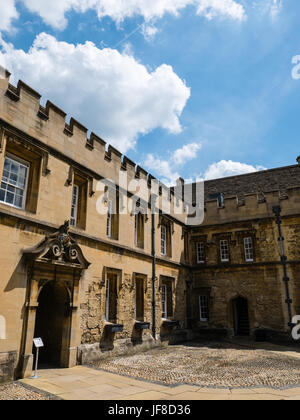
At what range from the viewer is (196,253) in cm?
1962

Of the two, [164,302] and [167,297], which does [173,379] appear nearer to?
[164,302]

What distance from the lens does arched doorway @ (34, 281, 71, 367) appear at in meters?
9.55

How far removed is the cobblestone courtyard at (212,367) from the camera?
776cm

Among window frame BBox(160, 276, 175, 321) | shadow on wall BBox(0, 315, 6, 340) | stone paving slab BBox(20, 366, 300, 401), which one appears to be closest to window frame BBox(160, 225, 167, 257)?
window frame BBox(160, 276, 175, 321)

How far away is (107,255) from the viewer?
11.9 m

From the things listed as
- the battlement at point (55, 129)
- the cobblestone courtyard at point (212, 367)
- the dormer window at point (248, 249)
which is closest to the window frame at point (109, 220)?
the battlement at point (55, 129)

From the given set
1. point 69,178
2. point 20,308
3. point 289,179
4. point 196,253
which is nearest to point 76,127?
point 69,178

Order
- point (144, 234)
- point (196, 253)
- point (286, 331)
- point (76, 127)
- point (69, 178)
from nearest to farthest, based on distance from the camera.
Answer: point (69, 178)
point (76, 127)
point (144, 234)
point (286, 331)
point (196, 253)

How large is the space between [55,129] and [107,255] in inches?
193

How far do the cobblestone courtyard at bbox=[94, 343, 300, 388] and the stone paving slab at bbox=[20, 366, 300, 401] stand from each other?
0.56 meters

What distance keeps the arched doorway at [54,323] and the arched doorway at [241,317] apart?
1110cm

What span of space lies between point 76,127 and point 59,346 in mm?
7429

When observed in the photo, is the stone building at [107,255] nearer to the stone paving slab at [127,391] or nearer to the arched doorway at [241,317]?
the arched doorway at [241,317]

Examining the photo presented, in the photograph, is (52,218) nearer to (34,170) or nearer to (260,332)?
(34,170)
